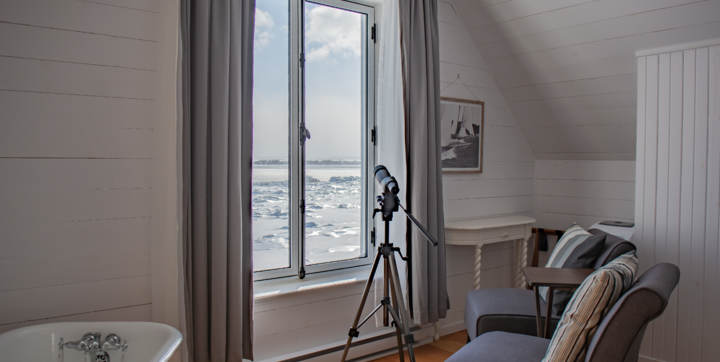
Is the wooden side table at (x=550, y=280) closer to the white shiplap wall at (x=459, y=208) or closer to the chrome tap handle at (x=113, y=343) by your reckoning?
the white shiplap wall at (x=459, y=208)

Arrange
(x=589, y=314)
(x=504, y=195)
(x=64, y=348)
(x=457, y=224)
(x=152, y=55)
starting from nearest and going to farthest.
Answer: (x=589, y=314) < (x=64, y=348) < (x=152, y=55) < (x=457, y=224) < (x=504, y=195)

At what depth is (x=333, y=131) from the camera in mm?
2902

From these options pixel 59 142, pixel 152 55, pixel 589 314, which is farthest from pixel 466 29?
pixel 59 142

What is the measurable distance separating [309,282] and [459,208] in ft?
4.14

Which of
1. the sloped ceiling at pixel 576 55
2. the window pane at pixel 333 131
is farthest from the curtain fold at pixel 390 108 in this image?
the sloped ceiling at pixel 576 55

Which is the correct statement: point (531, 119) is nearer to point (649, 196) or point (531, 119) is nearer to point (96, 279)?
point (649, 196)

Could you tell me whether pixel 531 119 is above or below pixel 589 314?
above

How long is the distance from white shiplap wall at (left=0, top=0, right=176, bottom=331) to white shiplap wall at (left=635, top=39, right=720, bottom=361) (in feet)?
8.33

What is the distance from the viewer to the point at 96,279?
2037 millimetres

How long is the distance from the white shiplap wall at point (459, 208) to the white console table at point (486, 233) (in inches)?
5.9

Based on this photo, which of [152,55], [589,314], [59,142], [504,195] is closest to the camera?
[589,314]

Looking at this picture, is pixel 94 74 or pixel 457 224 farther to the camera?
pixel 457 224

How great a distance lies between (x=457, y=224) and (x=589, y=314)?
1.71 metres

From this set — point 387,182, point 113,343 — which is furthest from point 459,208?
point 113,343
